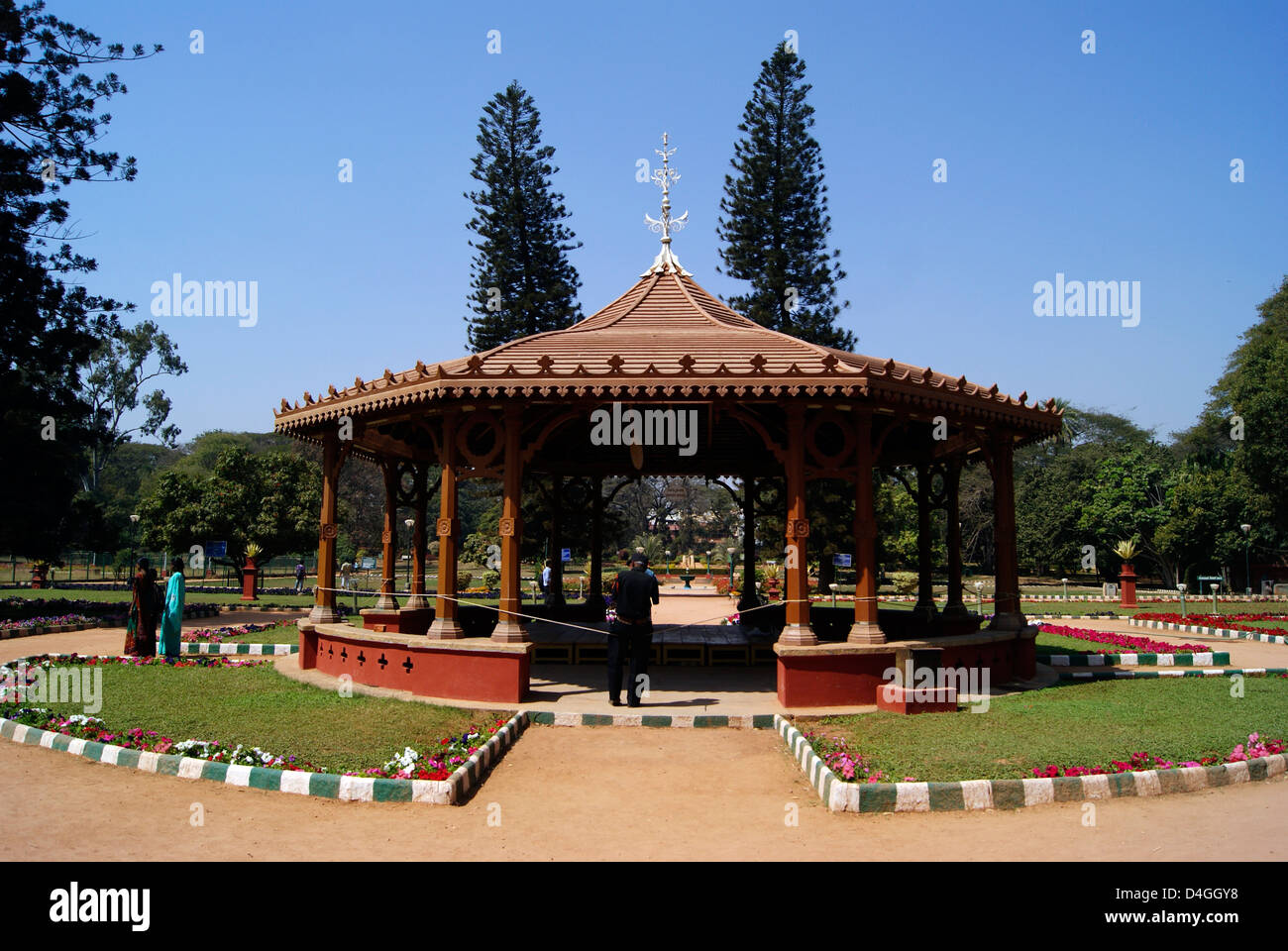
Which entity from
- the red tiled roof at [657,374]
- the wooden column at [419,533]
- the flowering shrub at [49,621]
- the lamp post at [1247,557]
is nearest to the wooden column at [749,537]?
the red tiled roof at [657,374]

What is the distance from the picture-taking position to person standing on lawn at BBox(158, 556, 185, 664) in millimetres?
11859

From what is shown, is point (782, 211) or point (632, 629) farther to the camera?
point (782, 211)

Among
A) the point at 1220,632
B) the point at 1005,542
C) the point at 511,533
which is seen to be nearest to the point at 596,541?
the point at 511,533

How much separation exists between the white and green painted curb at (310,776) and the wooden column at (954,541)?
7188 millimetres

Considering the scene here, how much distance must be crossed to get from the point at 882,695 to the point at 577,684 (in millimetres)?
3337

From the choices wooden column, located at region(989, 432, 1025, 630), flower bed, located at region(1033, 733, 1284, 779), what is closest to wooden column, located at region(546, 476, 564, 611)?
wooden column, located at region(989, 432, 1025, 630)

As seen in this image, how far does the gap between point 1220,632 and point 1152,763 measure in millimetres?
14459

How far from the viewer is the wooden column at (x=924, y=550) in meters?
12.4

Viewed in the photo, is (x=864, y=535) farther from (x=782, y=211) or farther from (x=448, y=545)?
(x=782, y=211)

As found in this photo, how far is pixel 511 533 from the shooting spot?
8.77 m

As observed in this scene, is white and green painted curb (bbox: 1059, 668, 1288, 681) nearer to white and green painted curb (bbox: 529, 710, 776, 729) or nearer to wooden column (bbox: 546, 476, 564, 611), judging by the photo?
white and green painted curb (bbox: 529, 710, 776, 729)

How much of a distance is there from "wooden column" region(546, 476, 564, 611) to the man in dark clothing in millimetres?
6327

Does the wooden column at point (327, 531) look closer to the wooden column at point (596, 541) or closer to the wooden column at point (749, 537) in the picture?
the wooden column at point (596, 541)
